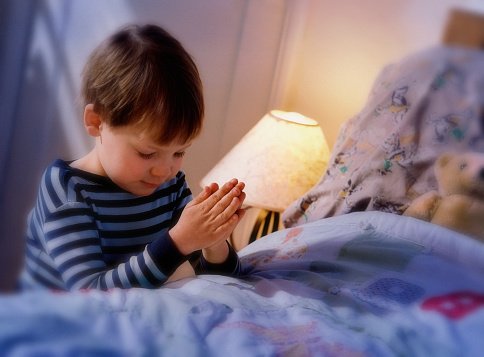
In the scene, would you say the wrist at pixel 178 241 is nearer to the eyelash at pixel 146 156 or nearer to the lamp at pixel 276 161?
the eyelash at pixel 146 156

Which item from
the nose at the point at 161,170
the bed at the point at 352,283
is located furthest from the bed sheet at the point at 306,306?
the nose at the point at 161,170

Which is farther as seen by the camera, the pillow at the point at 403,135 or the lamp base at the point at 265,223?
the lamp base at the point at 265,223

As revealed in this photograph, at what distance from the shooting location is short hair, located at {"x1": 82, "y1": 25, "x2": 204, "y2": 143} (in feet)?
1.43

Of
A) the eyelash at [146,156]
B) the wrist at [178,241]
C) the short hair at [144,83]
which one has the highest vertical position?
the short hair at [144,83]

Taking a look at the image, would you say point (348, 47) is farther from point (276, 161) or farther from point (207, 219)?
point (207, 219)

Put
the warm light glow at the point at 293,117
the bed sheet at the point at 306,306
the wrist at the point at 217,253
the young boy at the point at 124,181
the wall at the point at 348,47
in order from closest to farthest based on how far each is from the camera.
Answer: the bed sheet at the point at 306,306
the young boy at the point at 124,181
the wrist at the point at 217,253
the wall at the point at 348,47
the warm light glow at the point at 293,117

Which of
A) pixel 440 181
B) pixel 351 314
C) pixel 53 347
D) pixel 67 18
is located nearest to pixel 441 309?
pixel 351 314

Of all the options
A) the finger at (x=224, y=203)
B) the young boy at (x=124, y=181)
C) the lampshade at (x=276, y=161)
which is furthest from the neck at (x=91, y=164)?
the lampshade at (x=276, y=161)

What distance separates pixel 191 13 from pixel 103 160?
0.68 ft

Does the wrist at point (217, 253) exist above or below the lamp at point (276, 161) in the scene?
below

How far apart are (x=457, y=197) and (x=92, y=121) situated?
41 centimetres

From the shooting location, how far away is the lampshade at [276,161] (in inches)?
30.4

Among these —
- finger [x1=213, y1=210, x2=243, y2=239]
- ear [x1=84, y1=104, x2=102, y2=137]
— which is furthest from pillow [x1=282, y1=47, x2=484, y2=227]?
ear [x1=84, y1=104, x2=102, y2=137]

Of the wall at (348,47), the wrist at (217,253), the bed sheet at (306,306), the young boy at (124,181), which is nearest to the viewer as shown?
the bed sheet at (306,306)
